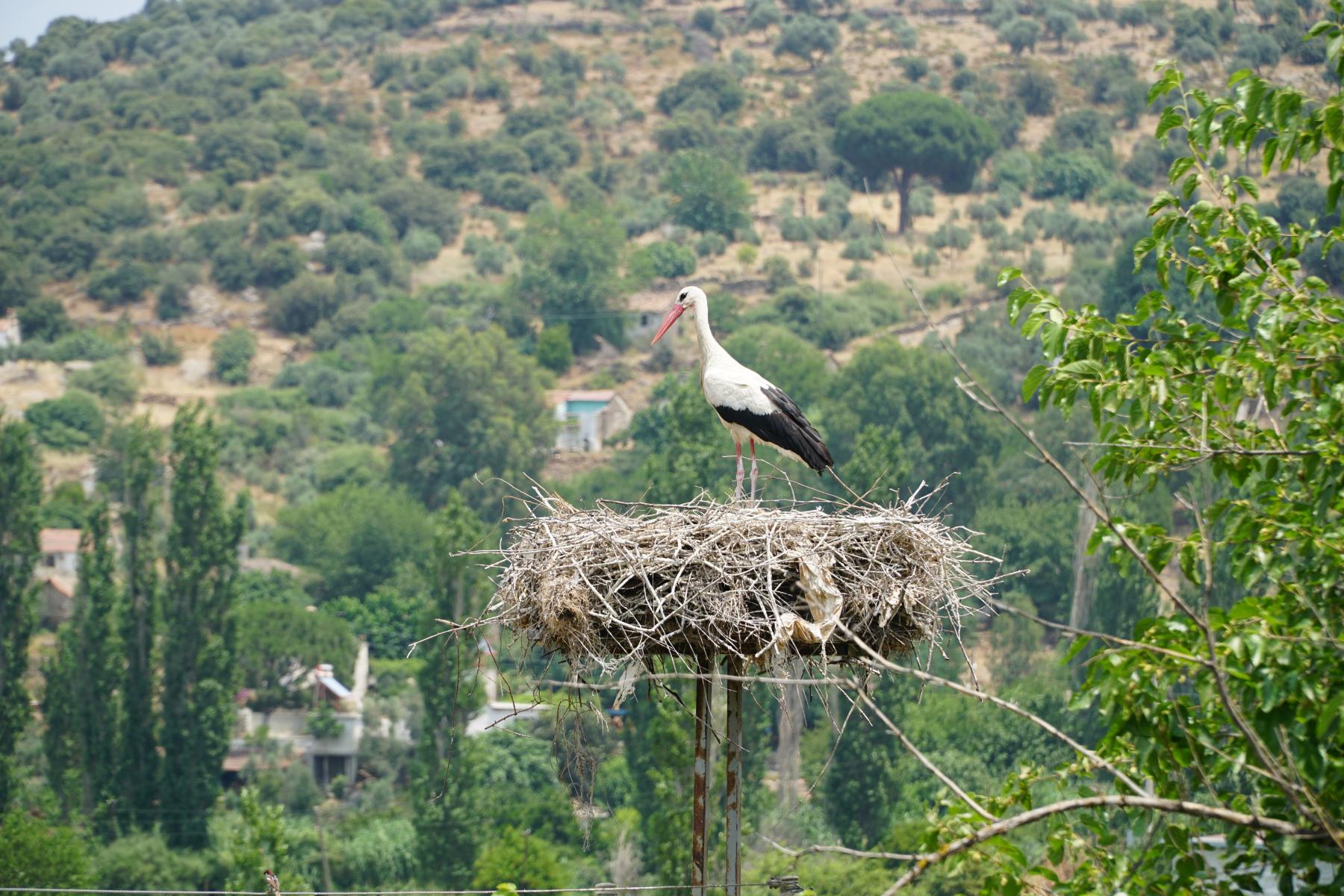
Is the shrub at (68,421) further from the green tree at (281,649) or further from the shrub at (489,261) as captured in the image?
the shrub at (489,261)

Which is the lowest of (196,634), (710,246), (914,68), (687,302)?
(710,246)

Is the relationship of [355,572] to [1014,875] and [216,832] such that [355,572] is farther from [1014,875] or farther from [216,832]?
[1014,875]

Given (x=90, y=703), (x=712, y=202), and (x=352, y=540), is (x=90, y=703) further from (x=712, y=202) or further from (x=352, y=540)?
(x=712, y=202)

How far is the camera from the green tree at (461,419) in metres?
66.3

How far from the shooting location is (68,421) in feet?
219

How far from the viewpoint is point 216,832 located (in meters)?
38.1

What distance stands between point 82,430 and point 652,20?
62.2 metres

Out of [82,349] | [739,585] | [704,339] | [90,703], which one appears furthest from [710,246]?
[739,585]

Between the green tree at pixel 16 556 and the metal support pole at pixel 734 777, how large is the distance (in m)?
32.6

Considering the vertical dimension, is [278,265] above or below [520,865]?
above

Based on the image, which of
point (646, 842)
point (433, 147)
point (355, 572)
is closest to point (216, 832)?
point (646, 842)

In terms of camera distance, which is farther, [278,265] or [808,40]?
[808,40]

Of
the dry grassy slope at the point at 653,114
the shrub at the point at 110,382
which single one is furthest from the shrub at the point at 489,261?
the shrub at the point at 110,382

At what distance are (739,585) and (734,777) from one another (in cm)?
134
